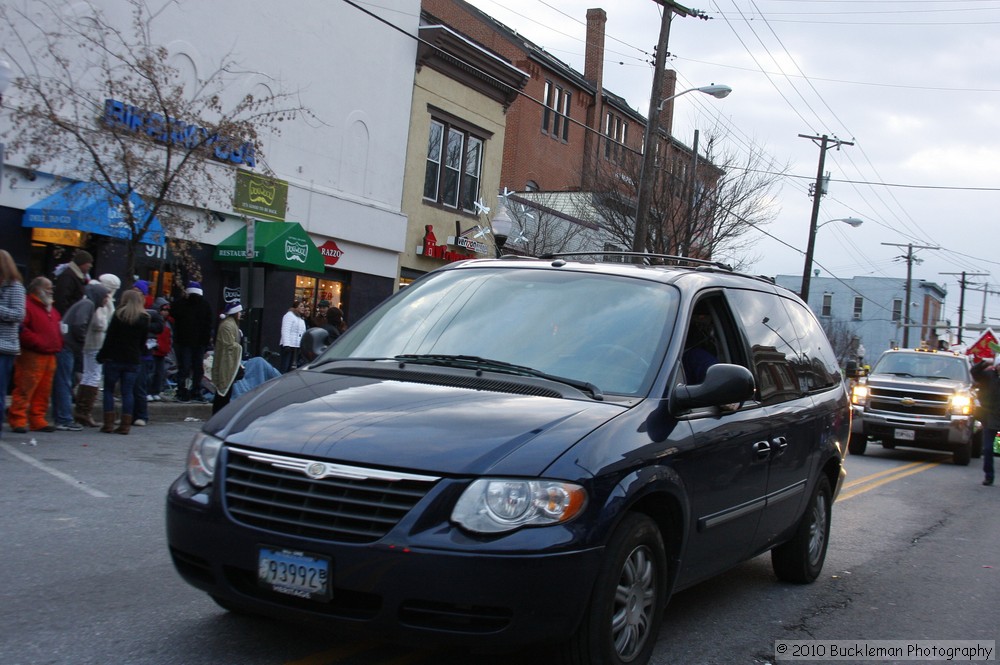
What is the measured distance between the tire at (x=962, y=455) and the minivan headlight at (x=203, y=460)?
1609 cm

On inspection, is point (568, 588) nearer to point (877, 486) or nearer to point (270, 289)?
point (877, 486)

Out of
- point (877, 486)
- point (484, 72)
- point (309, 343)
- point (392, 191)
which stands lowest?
point (877, 486)

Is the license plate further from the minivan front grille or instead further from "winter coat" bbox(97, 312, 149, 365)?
"winter coat" bbox(97, 312, 149, 365)

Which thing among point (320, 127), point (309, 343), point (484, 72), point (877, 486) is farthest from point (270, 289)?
point (309, 343)

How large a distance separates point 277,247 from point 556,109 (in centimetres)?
2868

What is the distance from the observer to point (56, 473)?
343 inches

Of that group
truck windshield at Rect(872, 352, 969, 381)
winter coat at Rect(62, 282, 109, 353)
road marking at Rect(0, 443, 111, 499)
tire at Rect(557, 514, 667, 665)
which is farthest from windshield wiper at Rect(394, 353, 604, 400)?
truck windshield at Rect(872, 352, 969, 381)

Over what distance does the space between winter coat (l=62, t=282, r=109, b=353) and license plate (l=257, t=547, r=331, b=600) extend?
8.94m

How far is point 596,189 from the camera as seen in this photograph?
1229 inches

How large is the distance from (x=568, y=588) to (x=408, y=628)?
0.59 metres

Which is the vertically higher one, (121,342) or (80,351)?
(121,342)

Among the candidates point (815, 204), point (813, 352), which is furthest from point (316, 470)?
point (815, 204)

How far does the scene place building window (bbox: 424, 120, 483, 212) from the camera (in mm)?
25406

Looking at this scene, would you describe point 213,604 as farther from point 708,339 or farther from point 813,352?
point 813,352
